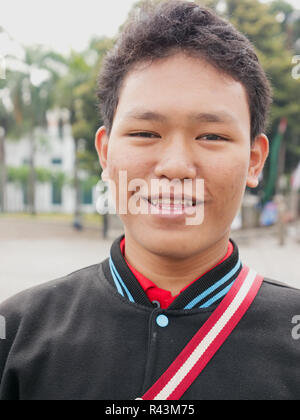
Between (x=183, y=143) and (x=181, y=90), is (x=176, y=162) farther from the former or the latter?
(x=181, y=90)

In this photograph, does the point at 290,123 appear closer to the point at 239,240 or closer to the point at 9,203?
the point at 239,240

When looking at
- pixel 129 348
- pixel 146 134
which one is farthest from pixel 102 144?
pixel 129 348

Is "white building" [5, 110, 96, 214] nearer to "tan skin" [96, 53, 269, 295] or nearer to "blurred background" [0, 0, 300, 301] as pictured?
"blurred background" [0, 0, 300, 301]

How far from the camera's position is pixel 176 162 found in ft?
3.76

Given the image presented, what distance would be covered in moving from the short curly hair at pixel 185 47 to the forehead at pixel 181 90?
1.1 inches

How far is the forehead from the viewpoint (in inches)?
47.0

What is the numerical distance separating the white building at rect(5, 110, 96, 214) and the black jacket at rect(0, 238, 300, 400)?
90.9ft

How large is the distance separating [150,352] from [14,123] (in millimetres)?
24954

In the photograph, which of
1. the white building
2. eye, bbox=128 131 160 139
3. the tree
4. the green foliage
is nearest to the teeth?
eye, bbox=128 131 160 139

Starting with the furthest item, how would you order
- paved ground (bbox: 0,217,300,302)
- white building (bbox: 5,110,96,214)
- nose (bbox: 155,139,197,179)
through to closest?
white building (bbox: 5,110,96,214) → paved ground (bbox: 0,217,300,302) → nose (bbox: 155,139,197,179)

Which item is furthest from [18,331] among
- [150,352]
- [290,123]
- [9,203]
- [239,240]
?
[9,203]

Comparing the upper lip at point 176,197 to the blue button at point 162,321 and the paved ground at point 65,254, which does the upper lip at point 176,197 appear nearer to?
the blue button at point 162,321

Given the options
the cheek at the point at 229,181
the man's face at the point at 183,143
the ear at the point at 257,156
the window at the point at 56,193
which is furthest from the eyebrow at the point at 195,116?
the window at the point at 56,193

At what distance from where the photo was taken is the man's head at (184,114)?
3.91 ft
